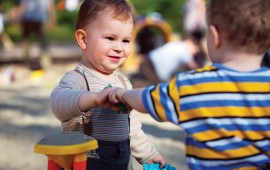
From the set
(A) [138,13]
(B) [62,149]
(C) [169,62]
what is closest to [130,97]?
(B) [62,149]

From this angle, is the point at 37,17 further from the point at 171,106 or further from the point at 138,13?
the point at 171,106

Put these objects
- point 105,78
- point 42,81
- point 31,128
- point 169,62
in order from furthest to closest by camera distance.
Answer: point 42,81 < point 169,62 < point 31,128 < point 105,78

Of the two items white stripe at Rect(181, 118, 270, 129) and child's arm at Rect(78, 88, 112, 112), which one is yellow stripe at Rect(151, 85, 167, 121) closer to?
white stripe at Rect(181, 118, 270, 129)

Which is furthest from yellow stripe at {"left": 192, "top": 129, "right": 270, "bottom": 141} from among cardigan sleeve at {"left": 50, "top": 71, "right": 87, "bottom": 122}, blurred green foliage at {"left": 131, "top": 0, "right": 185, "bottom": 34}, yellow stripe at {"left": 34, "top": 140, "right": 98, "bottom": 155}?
blurred green foliage at {"left": 131, "top": 0, "right": 185, "bottom": 34}

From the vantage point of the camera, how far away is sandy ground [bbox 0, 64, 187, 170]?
159 inches

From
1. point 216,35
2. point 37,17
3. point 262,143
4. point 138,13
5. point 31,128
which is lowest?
point 31,128

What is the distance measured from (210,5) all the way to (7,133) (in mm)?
3530

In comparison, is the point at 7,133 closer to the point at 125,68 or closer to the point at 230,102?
the point at 230,102

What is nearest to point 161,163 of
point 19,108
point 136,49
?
point 19,108

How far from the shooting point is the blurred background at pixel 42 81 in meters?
4.34

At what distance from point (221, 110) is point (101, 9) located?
870 millimetres

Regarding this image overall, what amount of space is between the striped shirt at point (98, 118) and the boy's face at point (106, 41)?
0.20ft

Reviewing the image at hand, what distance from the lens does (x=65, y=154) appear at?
178 cm

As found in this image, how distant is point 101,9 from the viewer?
2311 millimetres
